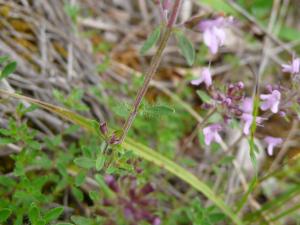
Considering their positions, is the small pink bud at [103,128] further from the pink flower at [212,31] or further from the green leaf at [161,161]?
the pink flower at [212,31]

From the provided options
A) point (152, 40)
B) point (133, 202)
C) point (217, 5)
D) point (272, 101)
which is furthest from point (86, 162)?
point (217, 5)

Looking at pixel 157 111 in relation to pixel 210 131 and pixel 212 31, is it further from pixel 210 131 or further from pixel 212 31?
pixel 210 131

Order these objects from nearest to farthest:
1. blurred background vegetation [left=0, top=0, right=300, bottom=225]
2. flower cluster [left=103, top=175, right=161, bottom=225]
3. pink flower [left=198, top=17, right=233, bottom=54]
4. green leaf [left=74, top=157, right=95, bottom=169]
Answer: flower cluster [left=103, top=175, right=161, bottom=225]
pink flower [left=198, top=17, right=233, bottom=54]
green leaf [left=74, top=157, right=95, bottom=169]
blurred background vegetation [left=0, top=0, right=300, bottom=225]

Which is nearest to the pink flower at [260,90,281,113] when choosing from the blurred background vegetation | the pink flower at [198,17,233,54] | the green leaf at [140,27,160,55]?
the blurred background vegetation

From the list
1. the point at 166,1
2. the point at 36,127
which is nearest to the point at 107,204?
the point at 166,1

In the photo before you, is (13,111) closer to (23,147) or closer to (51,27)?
(23,147)

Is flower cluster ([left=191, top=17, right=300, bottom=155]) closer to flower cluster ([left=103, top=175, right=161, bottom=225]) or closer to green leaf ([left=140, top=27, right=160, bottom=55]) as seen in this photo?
green leaf ([left=140, top=27, right=160, bottom=55])

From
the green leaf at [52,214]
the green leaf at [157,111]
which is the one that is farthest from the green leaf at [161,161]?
the green leaf at [52,214]
